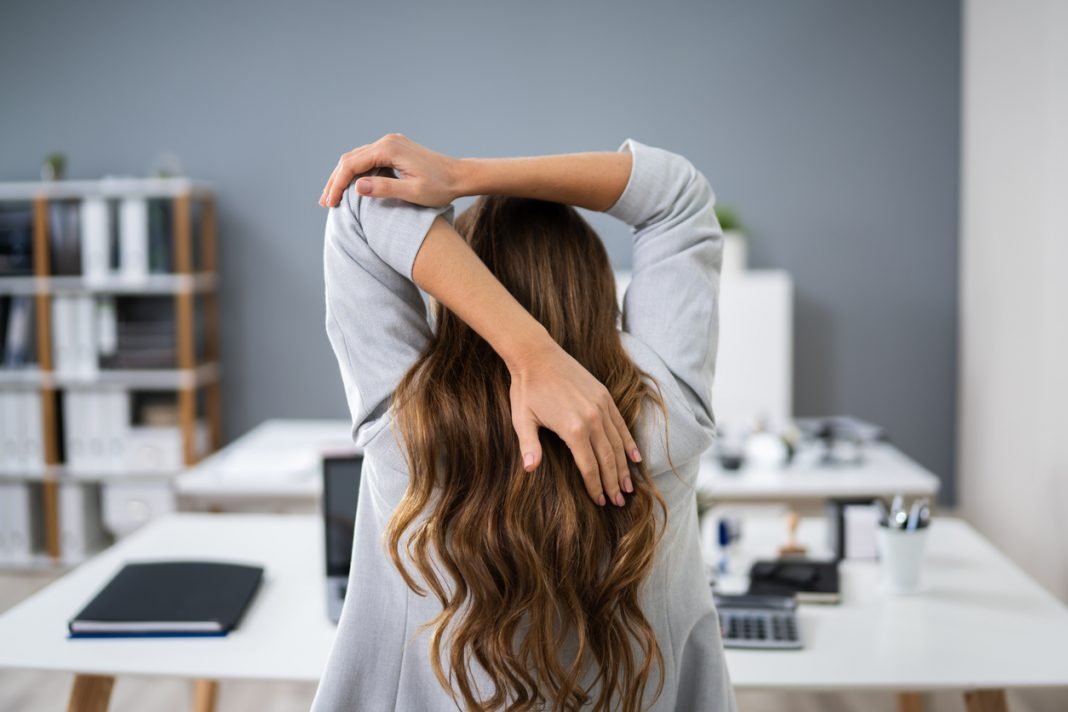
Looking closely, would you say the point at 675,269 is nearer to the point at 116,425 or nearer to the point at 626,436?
the point at 626,436

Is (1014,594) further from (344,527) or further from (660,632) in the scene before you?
(344,527)

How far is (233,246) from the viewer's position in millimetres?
4387

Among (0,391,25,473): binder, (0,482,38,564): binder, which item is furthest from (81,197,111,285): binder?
(0,482,38,564): binder

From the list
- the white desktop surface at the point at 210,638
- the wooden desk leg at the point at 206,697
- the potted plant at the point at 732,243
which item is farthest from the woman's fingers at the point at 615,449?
the potted plant at the point at 732,243

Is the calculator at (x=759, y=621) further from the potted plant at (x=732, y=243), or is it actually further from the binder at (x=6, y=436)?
the binder at (x=6, y=436)

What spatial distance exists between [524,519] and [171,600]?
0.88m

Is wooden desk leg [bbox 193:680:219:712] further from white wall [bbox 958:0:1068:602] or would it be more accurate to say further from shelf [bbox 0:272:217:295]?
white wall [bbox 958:0:1068:602]

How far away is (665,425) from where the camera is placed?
957 millimetres

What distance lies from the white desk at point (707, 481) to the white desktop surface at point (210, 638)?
44 cm

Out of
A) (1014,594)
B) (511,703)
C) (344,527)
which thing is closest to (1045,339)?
(1014,594)

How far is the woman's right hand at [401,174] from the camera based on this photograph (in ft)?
3.16

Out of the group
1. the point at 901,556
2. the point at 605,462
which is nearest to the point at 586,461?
the point at 605,462

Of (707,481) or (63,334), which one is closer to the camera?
(707,481)

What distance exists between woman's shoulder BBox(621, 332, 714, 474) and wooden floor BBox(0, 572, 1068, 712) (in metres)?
1.93
